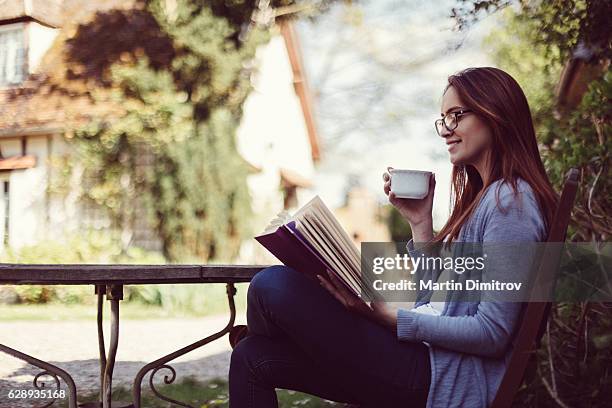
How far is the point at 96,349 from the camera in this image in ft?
22.3

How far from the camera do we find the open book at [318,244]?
61.1 inches

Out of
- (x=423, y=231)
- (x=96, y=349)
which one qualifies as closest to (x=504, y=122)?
(x=423, y=231)

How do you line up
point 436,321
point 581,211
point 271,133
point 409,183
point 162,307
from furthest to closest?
1. point 271,133
2. point 162,307
3. point 581,211
4. point 409,183
5. point 436,321

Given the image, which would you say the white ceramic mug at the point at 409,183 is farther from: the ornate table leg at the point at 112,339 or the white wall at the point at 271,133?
the white wall at the point at 271,133

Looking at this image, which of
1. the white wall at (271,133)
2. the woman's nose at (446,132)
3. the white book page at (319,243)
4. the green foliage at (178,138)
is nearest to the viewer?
the white book page at (319,243)

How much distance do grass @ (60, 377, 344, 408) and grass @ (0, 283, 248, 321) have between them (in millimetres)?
4768

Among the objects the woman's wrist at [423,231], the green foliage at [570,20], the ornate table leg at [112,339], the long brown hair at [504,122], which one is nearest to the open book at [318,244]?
the long brown hair at [504,122]

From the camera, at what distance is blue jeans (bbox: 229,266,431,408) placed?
1.66 metres

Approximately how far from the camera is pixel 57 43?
45.7 feet

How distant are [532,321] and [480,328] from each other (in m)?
0.12

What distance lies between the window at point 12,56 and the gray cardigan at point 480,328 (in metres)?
13.4

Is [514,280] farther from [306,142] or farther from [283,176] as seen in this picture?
[306,142]

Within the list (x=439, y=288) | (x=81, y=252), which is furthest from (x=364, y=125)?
(x=439, y=288)

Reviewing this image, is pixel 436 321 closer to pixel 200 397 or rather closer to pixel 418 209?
pixel 418 209
